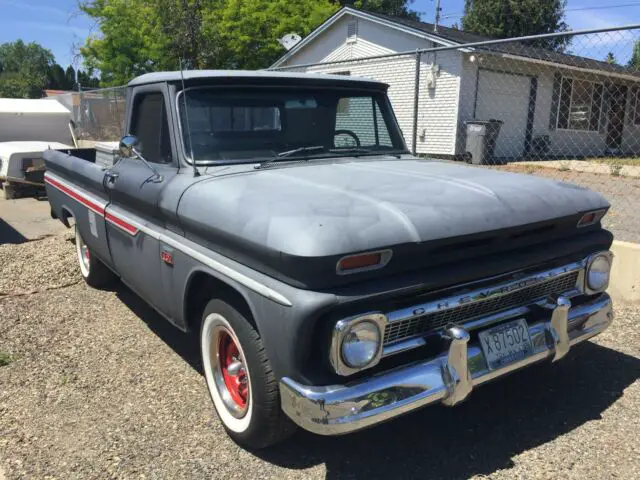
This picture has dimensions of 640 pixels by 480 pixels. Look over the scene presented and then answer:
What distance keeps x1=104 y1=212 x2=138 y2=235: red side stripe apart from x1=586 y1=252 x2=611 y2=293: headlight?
2.73 metres

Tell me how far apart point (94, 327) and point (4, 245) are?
11.6ft

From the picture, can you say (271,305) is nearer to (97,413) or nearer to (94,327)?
(97,413)

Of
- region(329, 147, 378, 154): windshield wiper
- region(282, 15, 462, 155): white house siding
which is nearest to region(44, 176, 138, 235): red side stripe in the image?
region(329, 147, 378, 154): windshield wiper

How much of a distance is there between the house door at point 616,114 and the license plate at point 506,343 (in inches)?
725

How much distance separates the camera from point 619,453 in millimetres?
2766

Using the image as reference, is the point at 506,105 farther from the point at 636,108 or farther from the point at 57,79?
the point at 57,79

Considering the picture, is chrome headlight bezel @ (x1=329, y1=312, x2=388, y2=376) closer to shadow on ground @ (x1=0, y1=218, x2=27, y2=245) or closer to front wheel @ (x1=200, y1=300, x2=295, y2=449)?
front wheel @ (x1=200, y1=300, x2=295, y2=449)

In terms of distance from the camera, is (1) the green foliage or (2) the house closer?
(2) the house

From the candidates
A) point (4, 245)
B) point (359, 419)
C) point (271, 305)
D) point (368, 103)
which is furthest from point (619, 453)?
point (4, 245)

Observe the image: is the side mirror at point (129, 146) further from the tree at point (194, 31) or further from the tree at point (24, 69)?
the tree at point (24, 69)

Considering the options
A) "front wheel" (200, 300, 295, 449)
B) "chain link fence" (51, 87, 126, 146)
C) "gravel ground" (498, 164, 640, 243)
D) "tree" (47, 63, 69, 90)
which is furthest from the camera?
"tree" (47, 63, 69, 90)

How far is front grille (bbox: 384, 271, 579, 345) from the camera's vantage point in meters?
2.43

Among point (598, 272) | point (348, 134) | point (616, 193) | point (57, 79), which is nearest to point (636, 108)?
point (616, 193)

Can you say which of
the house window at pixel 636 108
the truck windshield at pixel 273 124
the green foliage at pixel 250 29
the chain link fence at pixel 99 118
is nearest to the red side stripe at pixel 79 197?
the truck windshield at pixel 273 124
